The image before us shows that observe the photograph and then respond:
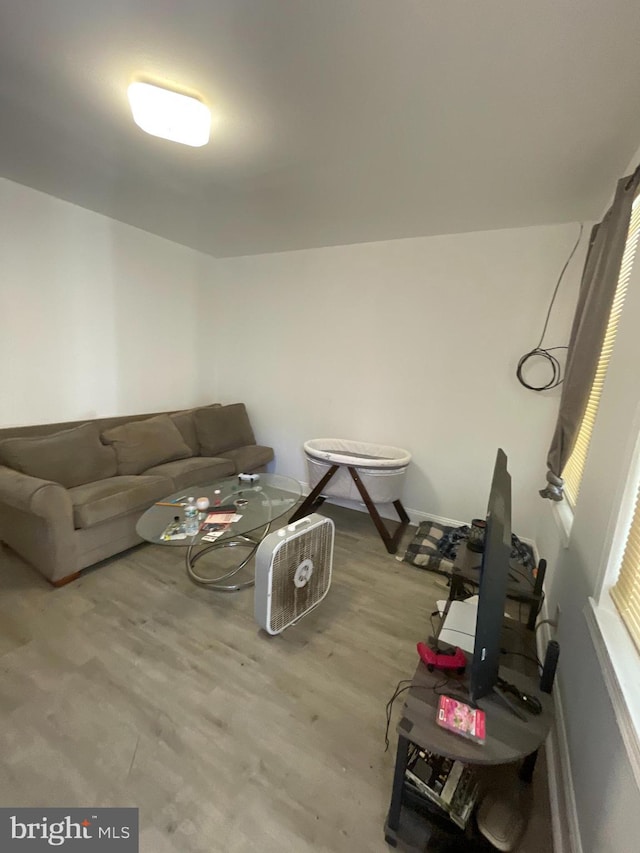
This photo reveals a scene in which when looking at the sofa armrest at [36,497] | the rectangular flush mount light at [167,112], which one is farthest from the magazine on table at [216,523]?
the rectangular flush mount light at [167,112]

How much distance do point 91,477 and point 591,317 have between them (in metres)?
3.16

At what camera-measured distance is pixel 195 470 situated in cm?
302

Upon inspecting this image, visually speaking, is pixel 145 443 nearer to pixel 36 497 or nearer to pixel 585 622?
pixel 36 497

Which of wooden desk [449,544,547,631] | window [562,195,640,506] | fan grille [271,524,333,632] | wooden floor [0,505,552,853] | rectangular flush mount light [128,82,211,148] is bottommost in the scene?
wooden floor [0,505,552,853]

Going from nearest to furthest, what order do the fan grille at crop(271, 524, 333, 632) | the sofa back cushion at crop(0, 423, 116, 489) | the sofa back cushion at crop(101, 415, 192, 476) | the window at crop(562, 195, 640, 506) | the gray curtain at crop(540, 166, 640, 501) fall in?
the gray curtain at crop(540, 166, 640, 501), the window at crop(562, 195, 640, 506), the fan grille at crop(271, 524, 333, 632), the sofa back cushion at crop(0, 423, 116, 489), the sofa back cushion at crop(101, 415, 192, 476)

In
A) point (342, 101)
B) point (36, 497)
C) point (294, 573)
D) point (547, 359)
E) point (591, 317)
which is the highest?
point (342, 101)

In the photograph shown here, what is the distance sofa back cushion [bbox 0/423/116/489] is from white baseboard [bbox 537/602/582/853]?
2.88m

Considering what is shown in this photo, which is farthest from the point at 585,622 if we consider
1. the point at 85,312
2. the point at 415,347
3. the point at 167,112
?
the point at 85,312

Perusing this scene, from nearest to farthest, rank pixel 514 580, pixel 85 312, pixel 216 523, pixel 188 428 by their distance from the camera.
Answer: pixel 514 580
pixel 216 523
pixel 85 312
pixel 188 428

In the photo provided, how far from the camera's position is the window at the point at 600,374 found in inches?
65.1

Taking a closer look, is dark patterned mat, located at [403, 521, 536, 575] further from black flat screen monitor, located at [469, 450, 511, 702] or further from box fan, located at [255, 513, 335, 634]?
black flat screen monitor, located at [469, 450, 511, 702]

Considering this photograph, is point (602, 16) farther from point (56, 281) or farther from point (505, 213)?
point (56, 281)

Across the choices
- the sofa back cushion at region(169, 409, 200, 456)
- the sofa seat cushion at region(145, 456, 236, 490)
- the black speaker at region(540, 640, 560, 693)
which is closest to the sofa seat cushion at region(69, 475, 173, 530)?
the sofa seat cushion at region(145, 456, 236, 490)

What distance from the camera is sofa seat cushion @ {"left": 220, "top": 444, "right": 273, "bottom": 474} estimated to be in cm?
347
